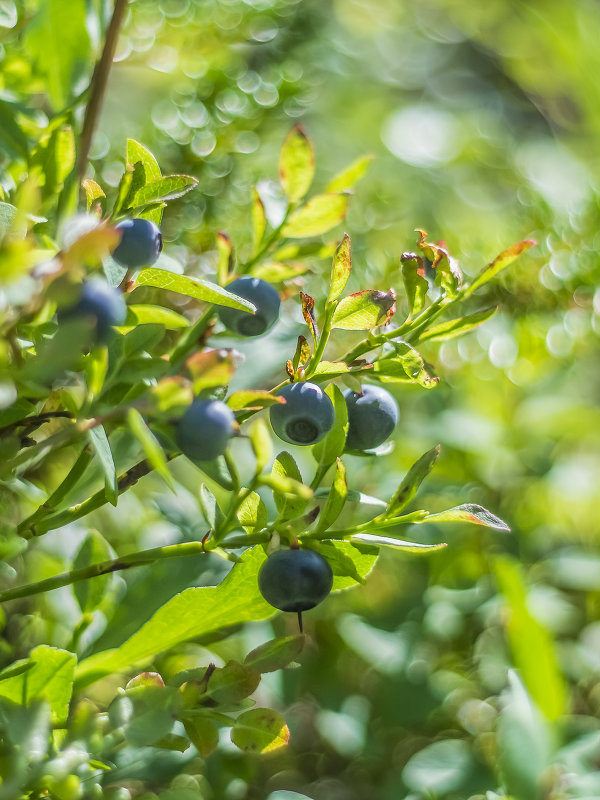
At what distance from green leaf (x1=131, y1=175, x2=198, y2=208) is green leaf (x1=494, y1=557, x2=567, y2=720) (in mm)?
518

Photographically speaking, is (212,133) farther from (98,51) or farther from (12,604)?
(12,604)

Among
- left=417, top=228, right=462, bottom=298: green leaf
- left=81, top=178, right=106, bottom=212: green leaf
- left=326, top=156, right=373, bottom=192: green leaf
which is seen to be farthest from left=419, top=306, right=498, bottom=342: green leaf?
left=81, top=178, right=106, bottom=212: green leaf

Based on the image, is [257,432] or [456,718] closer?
[257,432]

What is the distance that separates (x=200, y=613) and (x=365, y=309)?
0.80 feet

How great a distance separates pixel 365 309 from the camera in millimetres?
506

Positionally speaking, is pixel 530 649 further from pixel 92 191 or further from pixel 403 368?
pixel 92 191

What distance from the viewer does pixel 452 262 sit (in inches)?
20.5

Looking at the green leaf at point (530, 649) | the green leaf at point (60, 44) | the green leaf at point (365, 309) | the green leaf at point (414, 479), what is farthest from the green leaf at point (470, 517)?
the green leaf at point (60, 44)

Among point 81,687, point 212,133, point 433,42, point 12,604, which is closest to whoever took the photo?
point 81,687

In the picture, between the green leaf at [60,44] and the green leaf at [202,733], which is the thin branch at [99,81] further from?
the green leaf at [202,733]

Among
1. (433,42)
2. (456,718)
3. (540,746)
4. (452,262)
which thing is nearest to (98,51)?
(452,262)

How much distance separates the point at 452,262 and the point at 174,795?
40 cm

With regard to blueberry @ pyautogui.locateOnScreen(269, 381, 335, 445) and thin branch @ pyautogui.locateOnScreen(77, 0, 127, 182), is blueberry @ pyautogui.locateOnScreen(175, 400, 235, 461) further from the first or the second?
thin branch @ pyautogui.locateOnScreen(77, 0, 127, 182)

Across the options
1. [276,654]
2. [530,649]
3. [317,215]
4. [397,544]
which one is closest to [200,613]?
[276,654]
